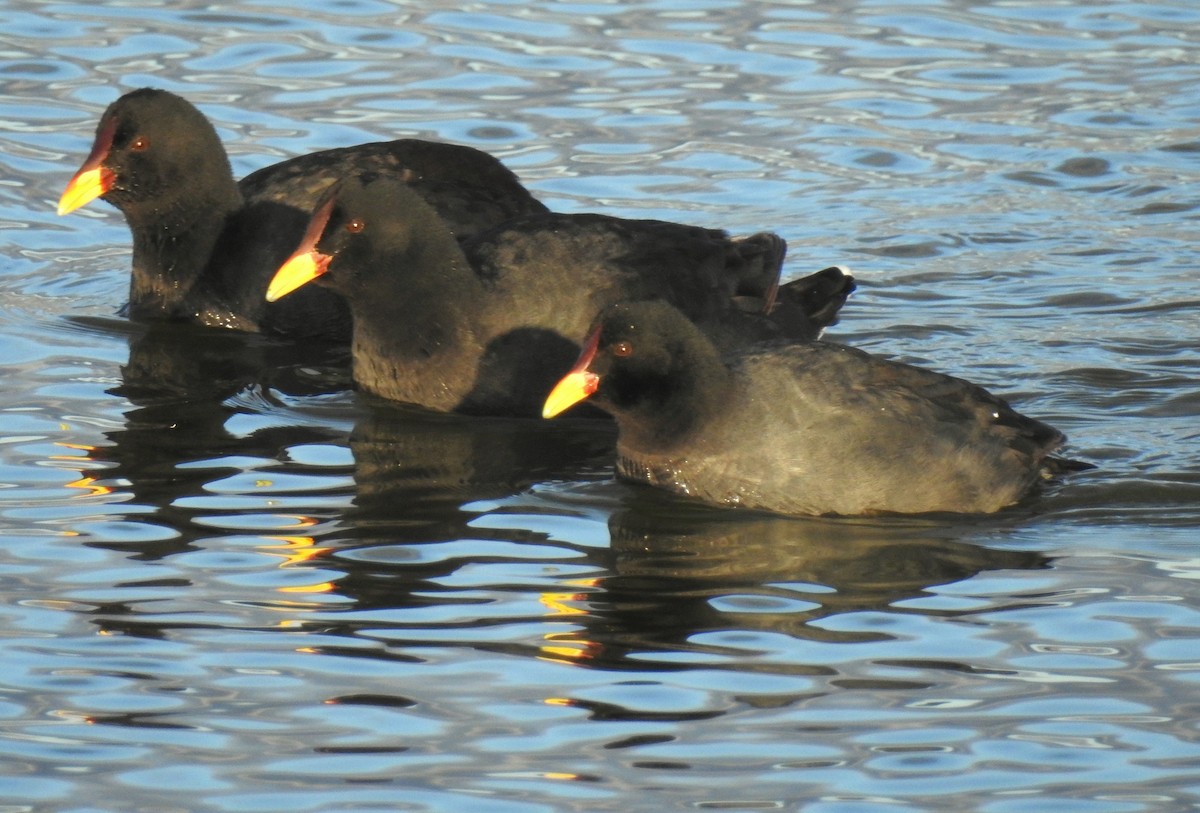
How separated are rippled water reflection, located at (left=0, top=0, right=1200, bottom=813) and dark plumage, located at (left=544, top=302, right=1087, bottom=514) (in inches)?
5.6

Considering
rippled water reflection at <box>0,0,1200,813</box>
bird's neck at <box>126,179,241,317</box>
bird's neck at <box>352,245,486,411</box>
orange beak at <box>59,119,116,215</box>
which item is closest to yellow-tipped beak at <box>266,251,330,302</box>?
bird's neck at <box>352,245,486,411</box>

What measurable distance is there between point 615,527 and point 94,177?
4.28m

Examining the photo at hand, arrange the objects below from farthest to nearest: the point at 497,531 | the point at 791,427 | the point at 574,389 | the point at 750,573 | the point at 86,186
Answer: the point at 86,186, the point at 574,389, the point at 791,427, the point at 497,531, the point at 750,573

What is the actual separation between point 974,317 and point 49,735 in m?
6.20

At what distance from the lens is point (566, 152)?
46.9 ft

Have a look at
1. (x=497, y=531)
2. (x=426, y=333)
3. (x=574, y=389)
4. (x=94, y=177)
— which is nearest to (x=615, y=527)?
(x=497, y=531)

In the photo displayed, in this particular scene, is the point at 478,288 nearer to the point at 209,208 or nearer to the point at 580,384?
the point at 580,384

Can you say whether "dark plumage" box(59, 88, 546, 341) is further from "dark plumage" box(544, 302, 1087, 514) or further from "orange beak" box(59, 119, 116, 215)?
"dark plumage" box(544, 302, 1087, 514)

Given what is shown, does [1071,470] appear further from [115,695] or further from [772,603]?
[115,695]

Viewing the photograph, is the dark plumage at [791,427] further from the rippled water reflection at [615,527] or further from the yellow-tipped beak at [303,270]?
the yellow-tipped beak at [303,270]

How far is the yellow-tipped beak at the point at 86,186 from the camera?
11406 millimetres

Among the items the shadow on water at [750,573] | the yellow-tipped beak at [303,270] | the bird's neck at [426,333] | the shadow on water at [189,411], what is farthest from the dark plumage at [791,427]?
the yellow-tipped beak at [303,270]

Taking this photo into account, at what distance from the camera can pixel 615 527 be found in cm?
844

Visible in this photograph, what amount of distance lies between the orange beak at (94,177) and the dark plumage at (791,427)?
3.80 meters
